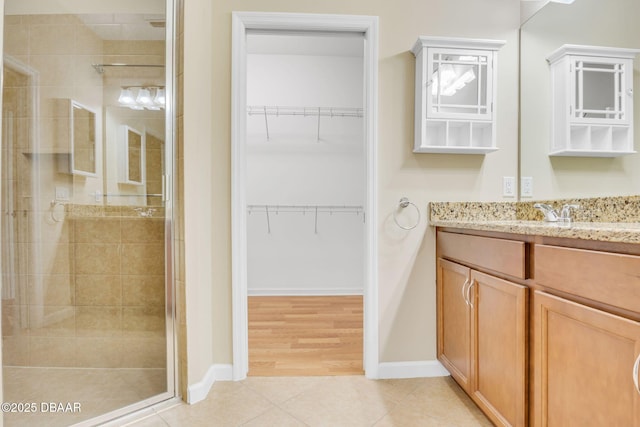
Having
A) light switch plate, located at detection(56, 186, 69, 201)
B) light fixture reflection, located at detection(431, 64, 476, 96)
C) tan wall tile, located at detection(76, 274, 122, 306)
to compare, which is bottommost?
tan wall tile, located at detection(76, 274, 122, 306)

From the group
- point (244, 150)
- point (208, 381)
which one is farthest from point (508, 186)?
point (208, 381)

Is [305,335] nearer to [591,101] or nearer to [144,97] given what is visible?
[144,97]

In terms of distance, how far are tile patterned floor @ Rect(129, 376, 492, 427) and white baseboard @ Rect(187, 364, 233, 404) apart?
0.03m

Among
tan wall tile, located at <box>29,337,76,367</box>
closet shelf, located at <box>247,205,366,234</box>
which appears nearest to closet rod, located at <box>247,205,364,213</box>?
closet shelf, located at <box>247,205,366,234</box>

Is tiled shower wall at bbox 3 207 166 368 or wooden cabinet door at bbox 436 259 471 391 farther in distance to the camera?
tiled shower wall at bbox 3 207 166 368

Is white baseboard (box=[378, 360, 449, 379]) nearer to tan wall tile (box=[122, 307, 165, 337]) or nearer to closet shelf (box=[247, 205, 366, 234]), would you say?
tan wall tile (box=[122, 307, 165, 337])

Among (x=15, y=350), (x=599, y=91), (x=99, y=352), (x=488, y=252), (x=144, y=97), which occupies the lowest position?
(x=99, y=352)

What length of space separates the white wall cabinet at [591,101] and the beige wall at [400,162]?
0.27 meters

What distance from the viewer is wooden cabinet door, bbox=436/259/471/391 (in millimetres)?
1455

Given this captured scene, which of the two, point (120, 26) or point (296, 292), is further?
point (296, 292)

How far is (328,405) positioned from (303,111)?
2746mm

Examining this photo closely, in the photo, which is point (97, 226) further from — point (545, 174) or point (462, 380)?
point (545, 174)

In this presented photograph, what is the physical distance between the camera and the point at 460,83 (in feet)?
5.63

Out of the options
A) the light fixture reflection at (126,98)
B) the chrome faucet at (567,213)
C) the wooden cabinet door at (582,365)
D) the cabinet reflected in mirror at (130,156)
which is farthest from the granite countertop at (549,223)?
the light fixture reflection at (126,98)
